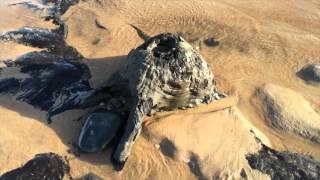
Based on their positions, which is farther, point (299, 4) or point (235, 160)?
point (299, 4)

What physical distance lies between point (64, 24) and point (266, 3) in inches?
181

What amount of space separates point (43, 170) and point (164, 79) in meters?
2.26

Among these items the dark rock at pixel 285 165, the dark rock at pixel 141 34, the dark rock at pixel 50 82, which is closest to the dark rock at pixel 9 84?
the dark rock at pixel 50 82

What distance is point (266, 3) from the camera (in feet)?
37.8

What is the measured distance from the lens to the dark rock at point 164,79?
7.65m

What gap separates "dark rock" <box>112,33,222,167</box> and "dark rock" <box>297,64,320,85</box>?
1957 millimetres

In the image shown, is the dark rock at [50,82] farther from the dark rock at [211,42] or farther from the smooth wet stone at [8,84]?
the dark rock at [211,42]

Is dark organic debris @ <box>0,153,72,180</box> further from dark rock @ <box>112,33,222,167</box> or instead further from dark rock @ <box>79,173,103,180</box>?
dark rock @ <box>112,33,222,167</box>

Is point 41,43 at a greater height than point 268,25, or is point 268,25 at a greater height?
point 268,25

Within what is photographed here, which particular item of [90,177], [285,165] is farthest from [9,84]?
[285,165]

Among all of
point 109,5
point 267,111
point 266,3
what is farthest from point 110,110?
point 266,3

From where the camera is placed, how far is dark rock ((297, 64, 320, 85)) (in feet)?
29.6

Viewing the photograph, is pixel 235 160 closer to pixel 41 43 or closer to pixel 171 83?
pixel 171 83

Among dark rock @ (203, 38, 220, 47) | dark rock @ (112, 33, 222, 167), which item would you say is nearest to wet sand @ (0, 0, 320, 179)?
dark rock @ (203, 38, 220, 47)
